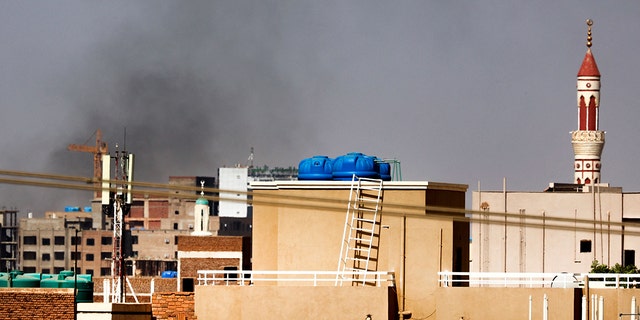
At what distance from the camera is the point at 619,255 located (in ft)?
339

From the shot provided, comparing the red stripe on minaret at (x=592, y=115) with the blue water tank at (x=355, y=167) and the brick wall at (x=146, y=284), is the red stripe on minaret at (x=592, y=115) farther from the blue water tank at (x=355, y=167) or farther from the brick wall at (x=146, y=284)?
the blue water tank at (x=355, y=167)

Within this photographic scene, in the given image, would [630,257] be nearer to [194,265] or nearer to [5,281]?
[194,265]

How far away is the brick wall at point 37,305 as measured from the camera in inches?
1711

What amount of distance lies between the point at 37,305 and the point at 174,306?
146 inches

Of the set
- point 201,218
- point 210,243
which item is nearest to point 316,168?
point 210,243

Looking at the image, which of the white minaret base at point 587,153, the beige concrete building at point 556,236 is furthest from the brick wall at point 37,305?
the white minaret base at point 587,153

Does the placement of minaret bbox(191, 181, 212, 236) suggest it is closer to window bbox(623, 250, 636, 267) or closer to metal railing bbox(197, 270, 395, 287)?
window bbox(623, 250, 636, 267)

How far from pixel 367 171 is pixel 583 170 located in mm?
83383

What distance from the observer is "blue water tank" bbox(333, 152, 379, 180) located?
4441 cm

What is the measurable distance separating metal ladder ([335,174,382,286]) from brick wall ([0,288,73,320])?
7.46 m

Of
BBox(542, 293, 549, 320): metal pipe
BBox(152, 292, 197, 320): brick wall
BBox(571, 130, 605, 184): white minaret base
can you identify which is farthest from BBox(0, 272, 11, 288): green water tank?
BBox(571, 130, 605, 184): white minaret base

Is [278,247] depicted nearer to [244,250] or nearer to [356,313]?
[356,313]

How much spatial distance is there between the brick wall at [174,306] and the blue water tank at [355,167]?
536 cm

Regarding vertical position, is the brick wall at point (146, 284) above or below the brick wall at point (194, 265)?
below
